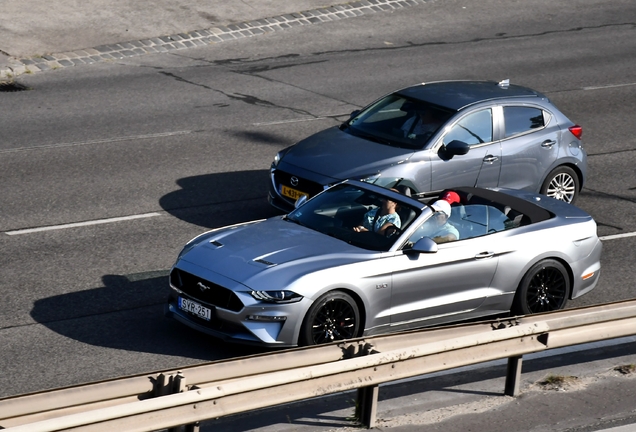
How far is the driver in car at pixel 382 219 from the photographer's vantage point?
949 cm

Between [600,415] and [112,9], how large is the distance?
18.2 m

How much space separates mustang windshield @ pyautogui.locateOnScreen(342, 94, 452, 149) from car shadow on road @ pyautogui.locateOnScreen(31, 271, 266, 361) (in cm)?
378

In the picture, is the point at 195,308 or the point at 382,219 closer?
the point at 195,308

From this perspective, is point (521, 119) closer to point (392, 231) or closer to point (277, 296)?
point (392, 231)

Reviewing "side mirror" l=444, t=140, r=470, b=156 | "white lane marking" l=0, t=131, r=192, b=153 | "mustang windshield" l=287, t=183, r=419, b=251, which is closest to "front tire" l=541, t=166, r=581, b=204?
"side mirror" l=444, t=140, r=470, b=156

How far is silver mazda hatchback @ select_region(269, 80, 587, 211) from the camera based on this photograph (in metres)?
12.2

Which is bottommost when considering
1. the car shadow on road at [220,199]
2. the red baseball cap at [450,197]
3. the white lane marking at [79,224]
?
the white lane marking at [79,224]

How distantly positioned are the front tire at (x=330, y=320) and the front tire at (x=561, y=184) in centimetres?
547

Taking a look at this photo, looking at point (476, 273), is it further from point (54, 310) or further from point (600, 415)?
point (54, 310)

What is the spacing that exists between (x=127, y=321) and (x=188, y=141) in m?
6.46

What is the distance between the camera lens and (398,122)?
42.8 ft

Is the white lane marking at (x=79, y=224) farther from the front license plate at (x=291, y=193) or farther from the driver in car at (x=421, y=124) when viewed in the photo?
the driver in car at (x=421, y=124)

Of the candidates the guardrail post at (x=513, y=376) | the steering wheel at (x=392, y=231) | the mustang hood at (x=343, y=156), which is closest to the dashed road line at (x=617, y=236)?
the mustang hood at (x=343, y=156)

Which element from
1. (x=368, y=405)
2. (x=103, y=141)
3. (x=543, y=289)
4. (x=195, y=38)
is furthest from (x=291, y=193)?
(x=195, y=38)
